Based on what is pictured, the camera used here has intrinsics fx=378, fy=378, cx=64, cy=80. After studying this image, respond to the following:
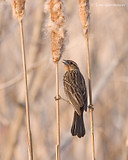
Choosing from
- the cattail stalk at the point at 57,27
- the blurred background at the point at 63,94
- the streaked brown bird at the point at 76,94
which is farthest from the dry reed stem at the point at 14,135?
the cattail stalk at the point at 57,27

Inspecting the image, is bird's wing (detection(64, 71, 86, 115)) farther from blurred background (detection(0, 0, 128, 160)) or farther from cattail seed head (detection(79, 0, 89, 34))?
blurred background (detection(0, 0, 128, 160))

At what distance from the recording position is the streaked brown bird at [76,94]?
7.41ft

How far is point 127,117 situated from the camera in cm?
382

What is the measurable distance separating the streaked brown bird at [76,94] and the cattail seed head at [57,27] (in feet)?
1.75

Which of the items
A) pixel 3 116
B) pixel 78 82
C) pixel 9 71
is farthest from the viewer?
pixel 9 71

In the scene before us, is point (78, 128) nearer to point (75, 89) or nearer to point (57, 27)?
point (75, 89)

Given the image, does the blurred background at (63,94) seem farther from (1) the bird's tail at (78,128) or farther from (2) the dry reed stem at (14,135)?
(1) the bird's tail at (78,128)

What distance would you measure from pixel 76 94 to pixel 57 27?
Answer: 2.29 ft

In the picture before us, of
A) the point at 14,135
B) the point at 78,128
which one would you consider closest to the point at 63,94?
the point at 14,135

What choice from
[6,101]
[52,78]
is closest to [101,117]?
[52,78]

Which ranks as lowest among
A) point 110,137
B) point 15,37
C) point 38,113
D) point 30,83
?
point 110,137

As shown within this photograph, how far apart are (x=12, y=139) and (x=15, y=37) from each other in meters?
1.10

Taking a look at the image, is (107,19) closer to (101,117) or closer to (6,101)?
(101,117)

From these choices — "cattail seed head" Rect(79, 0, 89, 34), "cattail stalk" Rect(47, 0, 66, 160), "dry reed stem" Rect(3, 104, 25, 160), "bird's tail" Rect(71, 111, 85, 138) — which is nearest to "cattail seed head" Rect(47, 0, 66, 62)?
"cattail stalk" Rect(47, 0, 66, 160)
